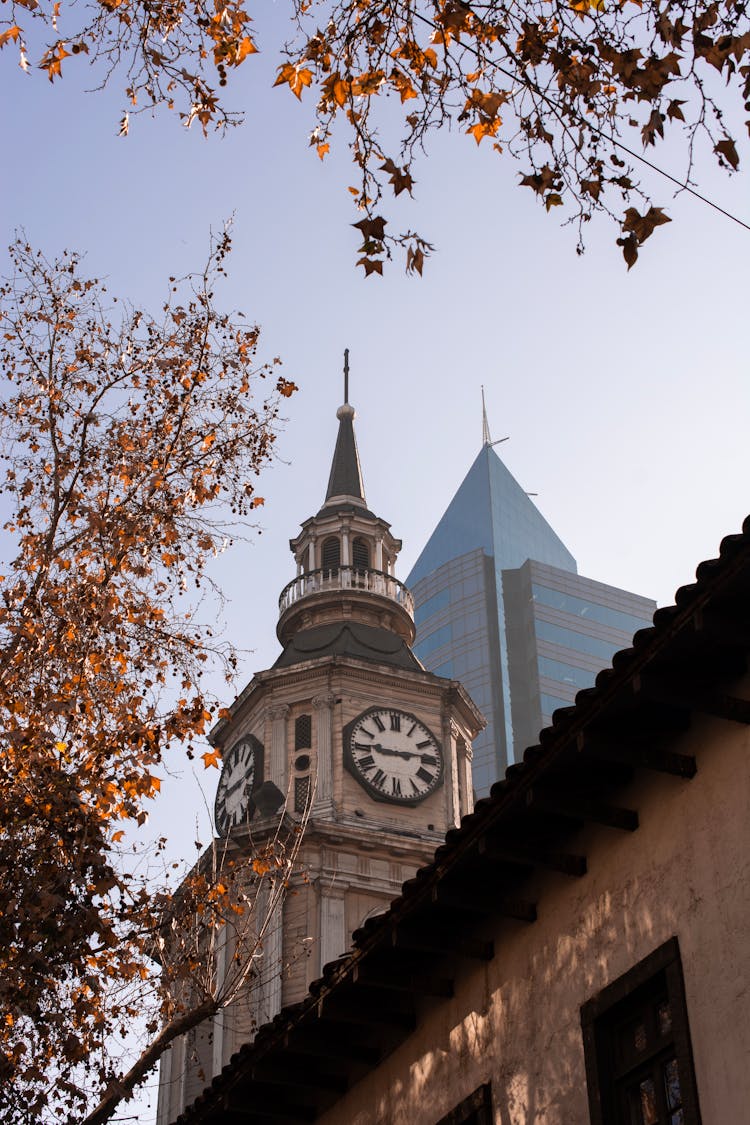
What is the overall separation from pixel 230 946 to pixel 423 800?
6383mm

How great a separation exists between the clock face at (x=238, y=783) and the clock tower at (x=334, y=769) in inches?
2.3

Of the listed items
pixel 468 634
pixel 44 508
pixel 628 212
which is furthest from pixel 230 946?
pixel 468 634

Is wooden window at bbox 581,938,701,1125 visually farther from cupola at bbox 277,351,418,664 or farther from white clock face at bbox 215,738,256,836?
cupola at bbox 277,351,418,664

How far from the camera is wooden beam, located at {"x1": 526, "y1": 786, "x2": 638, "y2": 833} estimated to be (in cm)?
1307

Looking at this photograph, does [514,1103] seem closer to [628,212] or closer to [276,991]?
[628,212]

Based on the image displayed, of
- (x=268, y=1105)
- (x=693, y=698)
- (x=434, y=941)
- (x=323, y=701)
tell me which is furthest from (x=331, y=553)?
(x=693, y=698)

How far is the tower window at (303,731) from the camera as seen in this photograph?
4716cm

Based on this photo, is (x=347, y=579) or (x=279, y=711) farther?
(x=347, y=579)

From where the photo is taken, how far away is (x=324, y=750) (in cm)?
4650

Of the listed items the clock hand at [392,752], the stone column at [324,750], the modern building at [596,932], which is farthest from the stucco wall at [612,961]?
the clock hand at [392,752]

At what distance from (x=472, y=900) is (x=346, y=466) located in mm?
47426

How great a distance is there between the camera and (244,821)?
45562mm

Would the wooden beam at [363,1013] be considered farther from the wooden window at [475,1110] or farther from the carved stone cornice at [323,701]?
the carved stone cornice at [323,701]

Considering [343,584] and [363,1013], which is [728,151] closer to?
[363,1013]
